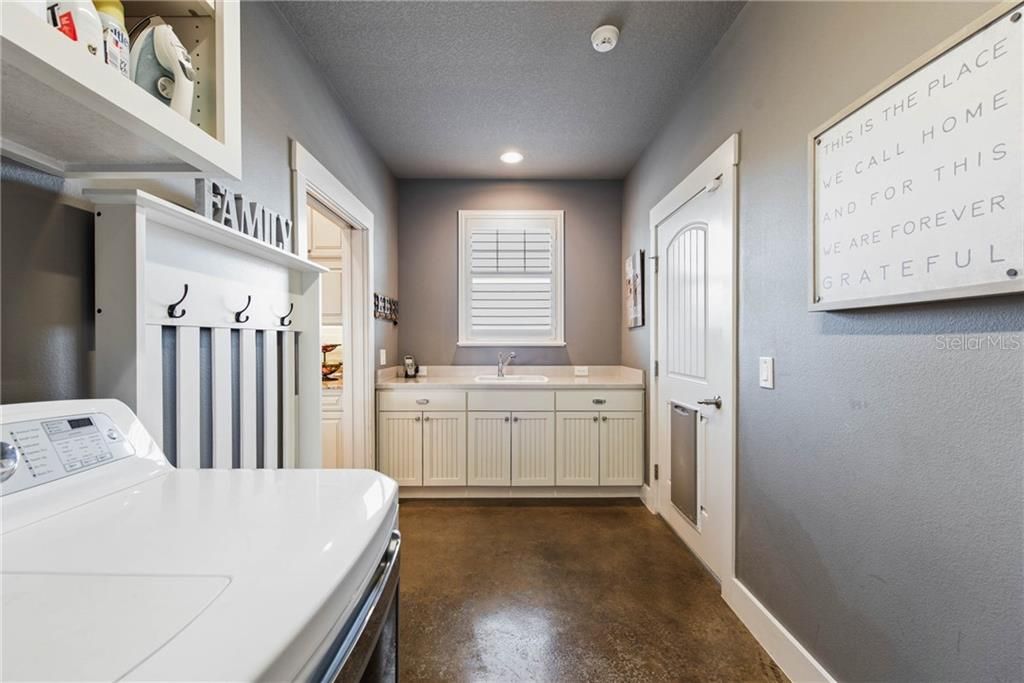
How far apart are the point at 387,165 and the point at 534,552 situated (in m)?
2.86

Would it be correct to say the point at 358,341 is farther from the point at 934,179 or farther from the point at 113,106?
the point at 934,179

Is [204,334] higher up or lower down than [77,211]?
lower down

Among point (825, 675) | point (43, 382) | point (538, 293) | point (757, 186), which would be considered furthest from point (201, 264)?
point (538, 293)

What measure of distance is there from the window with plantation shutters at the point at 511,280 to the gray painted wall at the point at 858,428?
1.83 meters

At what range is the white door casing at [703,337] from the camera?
1821 millimetres

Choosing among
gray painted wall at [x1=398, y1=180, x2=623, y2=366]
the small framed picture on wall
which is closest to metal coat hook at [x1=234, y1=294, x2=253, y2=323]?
gray painted wall at [x1=398, y1=180, x2=623, y2=366]

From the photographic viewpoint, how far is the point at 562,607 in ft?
5.95

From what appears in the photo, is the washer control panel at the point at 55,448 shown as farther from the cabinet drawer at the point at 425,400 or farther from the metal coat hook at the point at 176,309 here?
the cabinet drawer at the point at 425,400

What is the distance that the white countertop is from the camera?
2.97m

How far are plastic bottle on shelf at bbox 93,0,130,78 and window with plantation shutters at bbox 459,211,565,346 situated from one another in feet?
9.34

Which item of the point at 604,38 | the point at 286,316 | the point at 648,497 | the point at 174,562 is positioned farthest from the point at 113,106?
the point at 648,497

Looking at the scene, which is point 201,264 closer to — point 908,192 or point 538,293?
point 908,192

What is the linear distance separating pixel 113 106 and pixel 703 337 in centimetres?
214

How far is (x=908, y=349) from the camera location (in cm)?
100
